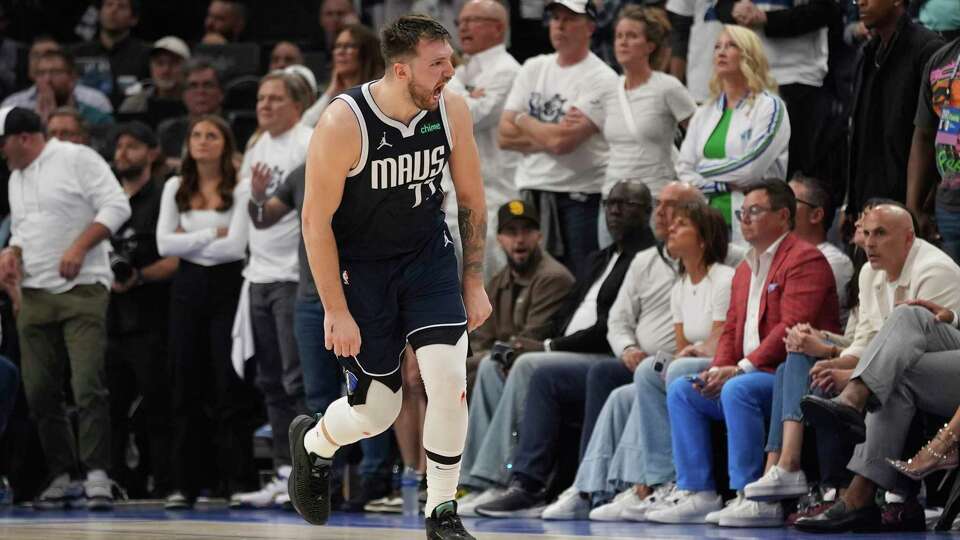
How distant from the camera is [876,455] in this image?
604cm

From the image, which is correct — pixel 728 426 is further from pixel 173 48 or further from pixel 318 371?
pixel 173 48

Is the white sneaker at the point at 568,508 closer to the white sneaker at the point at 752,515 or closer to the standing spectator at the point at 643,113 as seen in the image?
the white sneaker at the point at 752,515

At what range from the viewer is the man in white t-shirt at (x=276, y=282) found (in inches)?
320

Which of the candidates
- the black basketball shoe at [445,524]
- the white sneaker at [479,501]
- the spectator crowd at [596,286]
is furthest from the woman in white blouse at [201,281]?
the black basketball shoe at [445,524]

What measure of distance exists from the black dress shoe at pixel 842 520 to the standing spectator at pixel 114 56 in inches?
283

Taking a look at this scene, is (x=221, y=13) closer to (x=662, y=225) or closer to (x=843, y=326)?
(x=662, y=225)

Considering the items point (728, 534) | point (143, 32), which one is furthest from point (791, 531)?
point (143, 32)

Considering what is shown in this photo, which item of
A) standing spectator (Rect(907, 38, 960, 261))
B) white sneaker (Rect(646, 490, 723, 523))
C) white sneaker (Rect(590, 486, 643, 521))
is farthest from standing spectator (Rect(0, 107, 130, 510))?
standing spectator (Rect(907, 38, 960, 261))

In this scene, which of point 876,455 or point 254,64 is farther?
point 254,64

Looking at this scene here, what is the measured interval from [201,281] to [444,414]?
387 centimetres

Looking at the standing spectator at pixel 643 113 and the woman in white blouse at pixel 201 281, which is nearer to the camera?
the standing spectator at pixel 643 113

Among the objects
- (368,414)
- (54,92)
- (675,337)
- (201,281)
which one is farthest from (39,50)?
(368,414)

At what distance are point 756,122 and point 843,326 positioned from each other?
3.55 feet

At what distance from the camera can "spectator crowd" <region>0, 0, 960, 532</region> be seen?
20.9 ft
